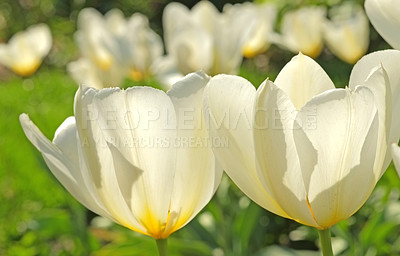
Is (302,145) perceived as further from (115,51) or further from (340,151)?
(115,51)

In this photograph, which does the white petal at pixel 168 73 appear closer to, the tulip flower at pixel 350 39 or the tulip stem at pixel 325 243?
the tulip flower at pixel 350 39

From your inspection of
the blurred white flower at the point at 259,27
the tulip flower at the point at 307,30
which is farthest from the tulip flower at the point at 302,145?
the tulip flower at the point at 307,30

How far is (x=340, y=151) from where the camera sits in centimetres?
57

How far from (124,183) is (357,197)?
21 centimetres

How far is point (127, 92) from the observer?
60 cm

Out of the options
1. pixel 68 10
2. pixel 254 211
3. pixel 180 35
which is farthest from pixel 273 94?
pixel 68 10

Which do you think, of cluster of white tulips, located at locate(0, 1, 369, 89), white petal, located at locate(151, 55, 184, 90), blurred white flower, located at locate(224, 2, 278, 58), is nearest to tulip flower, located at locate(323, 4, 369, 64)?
cluster of white tulips, located at locate(0, 1, 369, 89)

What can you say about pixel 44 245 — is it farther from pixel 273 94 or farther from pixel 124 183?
pixel 273 94

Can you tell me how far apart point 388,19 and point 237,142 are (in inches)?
7.3

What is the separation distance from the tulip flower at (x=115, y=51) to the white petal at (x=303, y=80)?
1389 mm

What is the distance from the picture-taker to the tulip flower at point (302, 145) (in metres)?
0.55

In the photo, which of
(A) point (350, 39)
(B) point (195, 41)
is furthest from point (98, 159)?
(A) point (350, 39)

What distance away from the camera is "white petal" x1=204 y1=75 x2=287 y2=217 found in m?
0.56

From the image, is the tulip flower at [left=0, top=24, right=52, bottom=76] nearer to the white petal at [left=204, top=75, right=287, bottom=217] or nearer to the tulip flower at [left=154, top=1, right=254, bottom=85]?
the tulip flower at [left=154, top=1, right=254, bottom=85]
